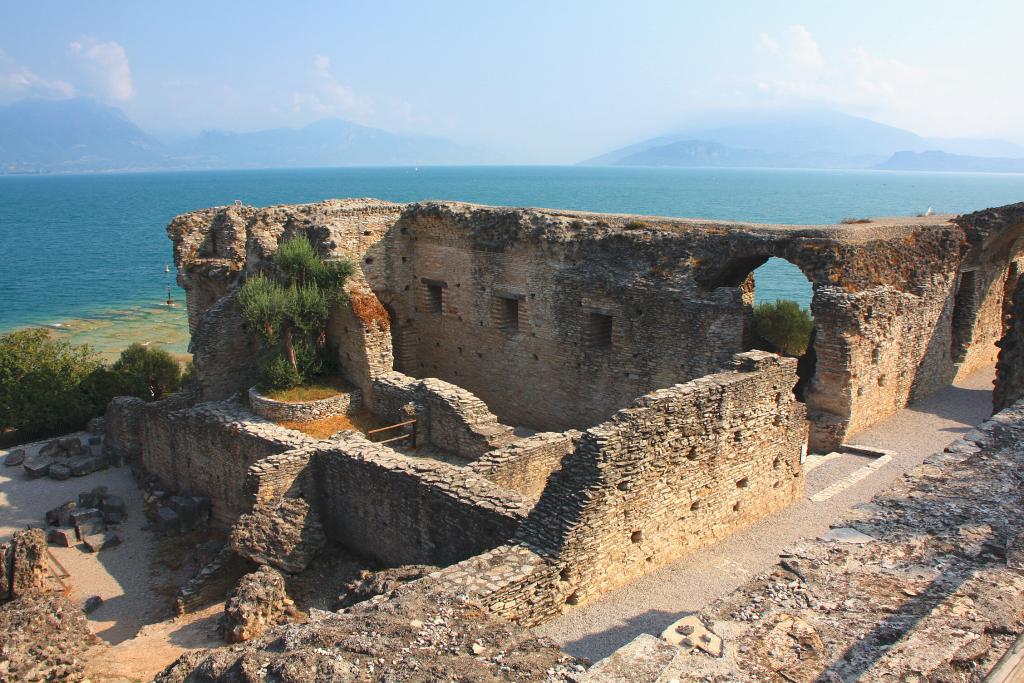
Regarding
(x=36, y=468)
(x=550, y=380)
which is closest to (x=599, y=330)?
(x=550, y=380)

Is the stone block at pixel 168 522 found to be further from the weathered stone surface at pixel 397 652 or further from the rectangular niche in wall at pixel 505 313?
the weathered stone surface at pixel 397 652

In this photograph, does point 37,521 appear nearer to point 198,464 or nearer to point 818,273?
point 198,464

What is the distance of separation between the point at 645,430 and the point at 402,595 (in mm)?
3209

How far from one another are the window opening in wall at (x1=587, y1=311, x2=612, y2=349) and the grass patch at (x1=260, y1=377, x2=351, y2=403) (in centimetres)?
528

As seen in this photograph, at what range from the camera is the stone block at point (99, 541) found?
51.2 ft

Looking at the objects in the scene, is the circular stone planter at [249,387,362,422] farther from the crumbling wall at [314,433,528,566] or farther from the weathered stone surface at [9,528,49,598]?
the weathered stone surface at [9,528,49,598]

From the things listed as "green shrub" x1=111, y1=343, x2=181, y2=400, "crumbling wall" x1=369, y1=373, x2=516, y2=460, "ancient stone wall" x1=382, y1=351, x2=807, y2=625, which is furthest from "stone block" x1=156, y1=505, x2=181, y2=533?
"ancient stone wall" x1=382, y1=351, x2=807, y2=625

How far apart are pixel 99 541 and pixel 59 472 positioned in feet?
13.6

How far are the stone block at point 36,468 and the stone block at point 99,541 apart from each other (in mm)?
4253

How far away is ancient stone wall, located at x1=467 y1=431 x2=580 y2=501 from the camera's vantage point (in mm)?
11706

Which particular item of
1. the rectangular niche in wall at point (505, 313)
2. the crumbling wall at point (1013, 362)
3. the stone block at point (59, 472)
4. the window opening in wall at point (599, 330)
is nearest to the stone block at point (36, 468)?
the stone block at point (59, 472)

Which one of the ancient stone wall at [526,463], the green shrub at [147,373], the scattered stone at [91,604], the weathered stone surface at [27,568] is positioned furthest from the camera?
the green shrub at [147,373]

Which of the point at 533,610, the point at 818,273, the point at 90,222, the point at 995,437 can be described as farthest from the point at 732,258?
the point at 90,222

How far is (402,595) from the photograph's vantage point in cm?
758
